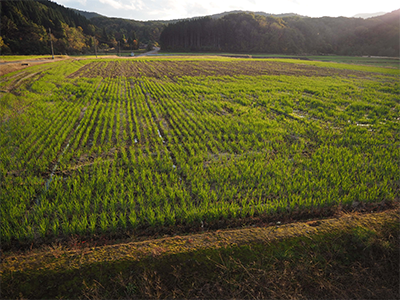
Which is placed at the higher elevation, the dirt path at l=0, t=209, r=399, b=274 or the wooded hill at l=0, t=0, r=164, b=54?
the wooded hill at l=0, t=0, r=164, b=54

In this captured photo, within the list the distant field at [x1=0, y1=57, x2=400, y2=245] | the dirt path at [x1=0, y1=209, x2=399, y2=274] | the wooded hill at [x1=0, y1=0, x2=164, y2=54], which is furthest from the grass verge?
the wooded hill at [x1=0, y1=0, x2=164, y2=54]

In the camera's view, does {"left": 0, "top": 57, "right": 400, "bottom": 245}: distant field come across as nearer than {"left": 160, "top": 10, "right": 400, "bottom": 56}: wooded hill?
Yes

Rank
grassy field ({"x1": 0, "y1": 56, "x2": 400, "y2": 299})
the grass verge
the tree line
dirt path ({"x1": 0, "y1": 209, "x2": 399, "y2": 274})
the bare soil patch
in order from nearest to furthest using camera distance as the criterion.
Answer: the grass verge, grassy field ({"x1": 0, "y1": 56, "x2": 400, "y2": 299}), dirt path ({"x1": 0, "y1": 209, "x2": 399, "y2": 274}), the bare soil patch, the tree line

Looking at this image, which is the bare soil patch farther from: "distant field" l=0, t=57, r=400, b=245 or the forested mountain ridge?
the forested mountain ridge

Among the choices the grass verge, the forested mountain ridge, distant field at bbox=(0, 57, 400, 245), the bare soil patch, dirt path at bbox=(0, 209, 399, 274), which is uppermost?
the forested mountain ridge

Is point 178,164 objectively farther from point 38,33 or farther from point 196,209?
point 38,33

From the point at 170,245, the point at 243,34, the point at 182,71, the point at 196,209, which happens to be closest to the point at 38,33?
the point at 182,71

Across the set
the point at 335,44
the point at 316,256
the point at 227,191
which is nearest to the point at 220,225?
the point at 227,191

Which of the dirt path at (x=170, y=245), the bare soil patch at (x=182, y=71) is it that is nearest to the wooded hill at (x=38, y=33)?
the bare soil patch at (x=182, y=71)
